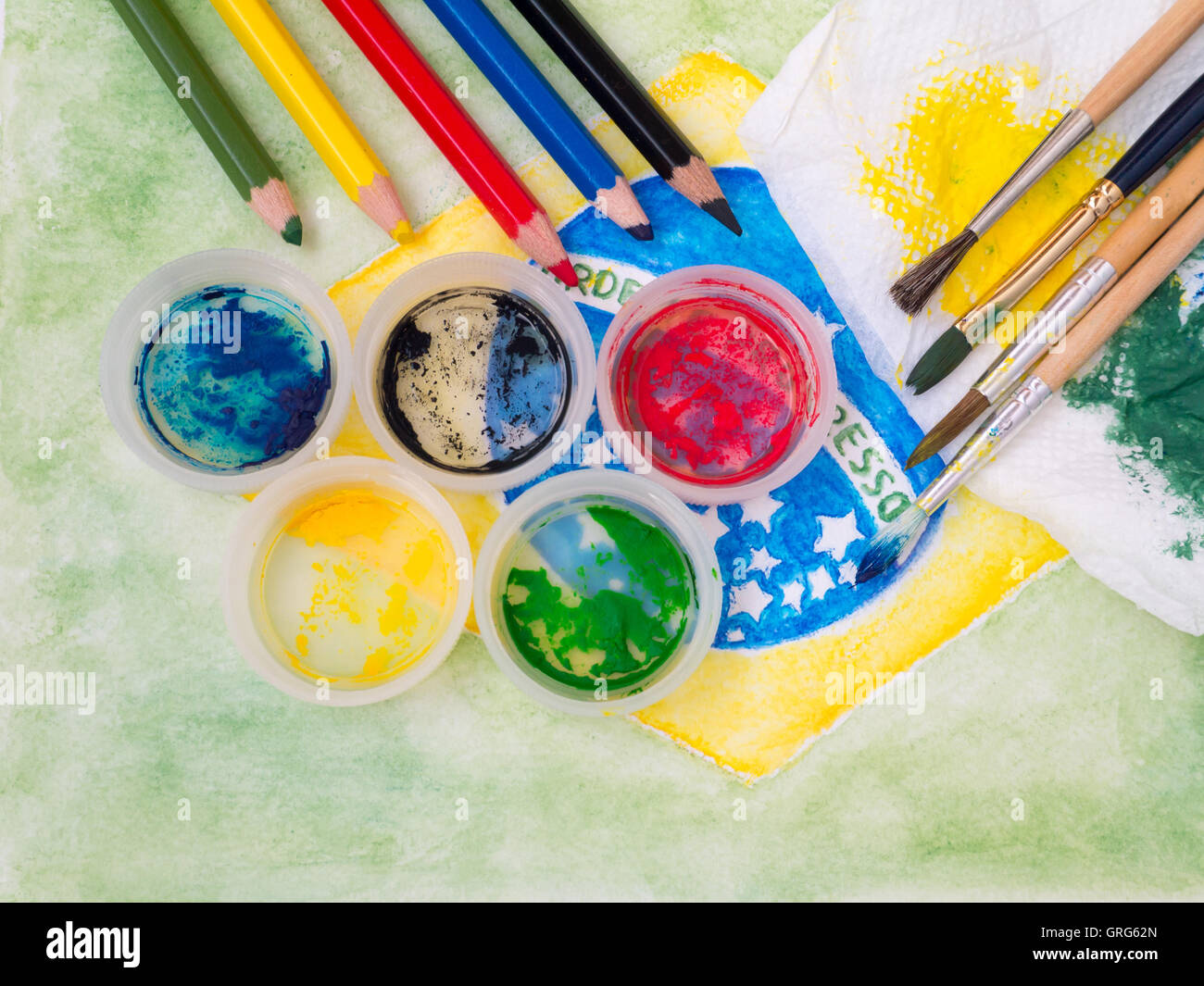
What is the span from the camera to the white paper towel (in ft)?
3.58

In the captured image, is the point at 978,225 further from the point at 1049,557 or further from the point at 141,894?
the point at 141,894

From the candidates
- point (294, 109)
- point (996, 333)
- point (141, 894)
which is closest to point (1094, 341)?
point (996, 333)

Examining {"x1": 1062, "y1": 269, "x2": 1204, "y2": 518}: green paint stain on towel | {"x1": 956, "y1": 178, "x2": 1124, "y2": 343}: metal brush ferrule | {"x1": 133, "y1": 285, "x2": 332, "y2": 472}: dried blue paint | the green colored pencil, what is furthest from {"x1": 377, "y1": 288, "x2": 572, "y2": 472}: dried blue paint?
{"x1": 1062, "y1": 269, "x2": 1204, "y2": 518}: green paint stain on towel

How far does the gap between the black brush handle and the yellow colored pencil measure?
943 millimetres

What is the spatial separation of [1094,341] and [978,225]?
0.21m

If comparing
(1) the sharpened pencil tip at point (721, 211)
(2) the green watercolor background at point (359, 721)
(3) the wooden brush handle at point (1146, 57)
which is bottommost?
(2) the green watercolor background at point (359, 721)

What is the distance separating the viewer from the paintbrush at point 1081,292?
104 cm

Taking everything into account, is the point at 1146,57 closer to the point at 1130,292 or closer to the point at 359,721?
the point at 1130,292

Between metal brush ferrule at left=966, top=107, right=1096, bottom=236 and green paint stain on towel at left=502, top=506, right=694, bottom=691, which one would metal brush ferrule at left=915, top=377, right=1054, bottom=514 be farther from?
green paint stain on towel at left=502, top=506, right=694, bottom=691

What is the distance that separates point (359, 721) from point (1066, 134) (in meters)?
1.21

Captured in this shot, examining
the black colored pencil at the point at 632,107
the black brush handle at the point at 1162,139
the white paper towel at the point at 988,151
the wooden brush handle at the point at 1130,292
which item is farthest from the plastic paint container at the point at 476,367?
the black brush handle at the point at 1162,139

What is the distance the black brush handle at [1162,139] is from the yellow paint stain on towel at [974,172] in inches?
2.9

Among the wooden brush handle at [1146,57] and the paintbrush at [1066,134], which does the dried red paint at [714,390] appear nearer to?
the paintbrush at [1066,134]

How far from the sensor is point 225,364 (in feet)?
3.65
